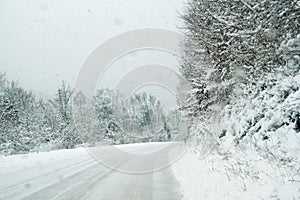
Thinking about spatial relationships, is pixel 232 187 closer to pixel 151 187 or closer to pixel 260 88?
pixel 151 187

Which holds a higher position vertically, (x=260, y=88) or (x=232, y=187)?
(x=260, y=88)

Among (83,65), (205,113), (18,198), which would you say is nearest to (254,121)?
(18,198)

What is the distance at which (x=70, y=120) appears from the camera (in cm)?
4162

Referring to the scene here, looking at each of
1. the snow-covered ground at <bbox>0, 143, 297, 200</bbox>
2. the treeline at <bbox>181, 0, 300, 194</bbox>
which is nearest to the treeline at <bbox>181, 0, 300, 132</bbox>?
the treeline at <bbox>181, 0, 300, 194</bbox>

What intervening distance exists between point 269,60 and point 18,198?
336 inches

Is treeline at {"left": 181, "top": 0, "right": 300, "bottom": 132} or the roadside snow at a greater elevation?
treeline at {"left": 181, "top": 0, "right": 300, "bottom": 132}

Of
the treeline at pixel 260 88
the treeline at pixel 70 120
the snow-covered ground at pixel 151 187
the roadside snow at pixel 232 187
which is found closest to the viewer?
the roadside snow at pixel 232 187

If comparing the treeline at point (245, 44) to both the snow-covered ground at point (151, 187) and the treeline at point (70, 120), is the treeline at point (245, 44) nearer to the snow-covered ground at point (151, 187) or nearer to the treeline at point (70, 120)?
the snow-covered ground at point (151, 187)

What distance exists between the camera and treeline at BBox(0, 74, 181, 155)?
29417 millimetres

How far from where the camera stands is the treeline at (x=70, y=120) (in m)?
29.4

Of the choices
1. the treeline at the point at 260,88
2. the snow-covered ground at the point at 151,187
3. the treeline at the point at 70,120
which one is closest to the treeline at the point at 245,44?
the treeline at the point at 260,88

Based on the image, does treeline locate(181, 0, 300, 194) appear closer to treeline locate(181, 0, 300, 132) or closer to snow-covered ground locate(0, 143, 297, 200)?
treeline locate(181, 0, 300, 132)

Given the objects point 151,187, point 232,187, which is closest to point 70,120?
point 151,187

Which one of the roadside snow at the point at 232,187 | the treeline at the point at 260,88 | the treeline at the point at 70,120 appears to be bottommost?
the roadside snow at the point at 232,187
